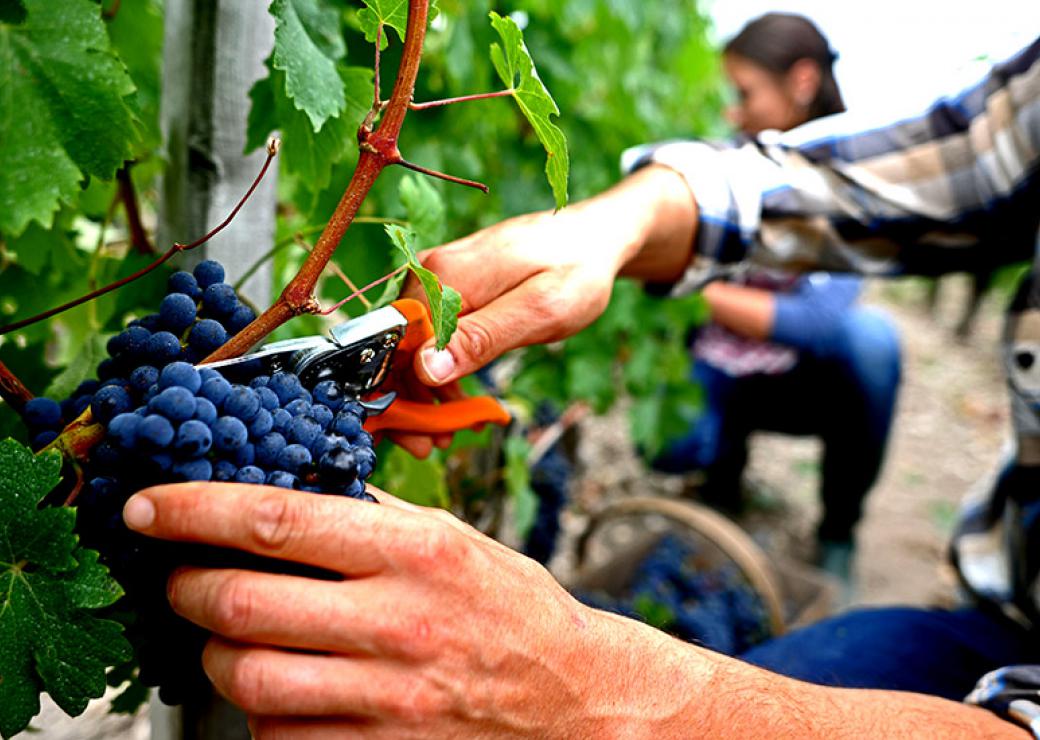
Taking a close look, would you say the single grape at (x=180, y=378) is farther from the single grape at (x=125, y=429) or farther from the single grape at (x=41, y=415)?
the single grape at (x=41, y=415)

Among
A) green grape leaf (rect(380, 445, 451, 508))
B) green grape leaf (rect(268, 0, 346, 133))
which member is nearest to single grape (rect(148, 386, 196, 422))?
green grape leaf (rect(268, 0, 346, 133))

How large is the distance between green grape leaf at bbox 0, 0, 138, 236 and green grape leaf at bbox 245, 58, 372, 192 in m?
0.21

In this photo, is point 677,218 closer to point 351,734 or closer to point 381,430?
point 381,430

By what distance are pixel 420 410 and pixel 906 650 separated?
1194 mm

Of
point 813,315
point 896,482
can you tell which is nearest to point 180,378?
point 813,315

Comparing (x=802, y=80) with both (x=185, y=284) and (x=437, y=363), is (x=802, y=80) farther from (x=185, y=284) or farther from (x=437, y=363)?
(x=185, y=284)

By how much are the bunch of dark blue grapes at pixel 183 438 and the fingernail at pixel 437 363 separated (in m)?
0.18

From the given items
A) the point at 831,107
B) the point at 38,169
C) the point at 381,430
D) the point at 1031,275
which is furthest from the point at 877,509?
the point at 38,169

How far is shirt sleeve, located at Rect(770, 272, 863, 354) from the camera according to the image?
3752 mm

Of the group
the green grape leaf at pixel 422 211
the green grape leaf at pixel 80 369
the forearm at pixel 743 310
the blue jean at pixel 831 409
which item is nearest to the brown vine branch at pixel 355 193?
the green grape leaf at pixel 80 369

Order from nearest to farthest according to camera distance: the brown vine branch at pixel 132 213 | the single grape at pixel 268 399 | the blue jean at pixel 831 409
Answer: the single grape at pixel 268 399 < the brown vine branch at pixel 132 213 < the blue jean at pixel 831 409

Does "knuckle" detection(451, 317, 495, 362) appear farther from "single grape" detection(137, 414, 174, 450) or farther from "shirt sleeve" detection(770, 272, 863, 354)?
"shirt sleeve" detection(770, 272, 863, 354)

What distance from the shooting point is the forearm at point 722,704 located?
812 mm

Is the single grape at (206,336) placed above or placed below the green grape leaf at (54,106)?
below
